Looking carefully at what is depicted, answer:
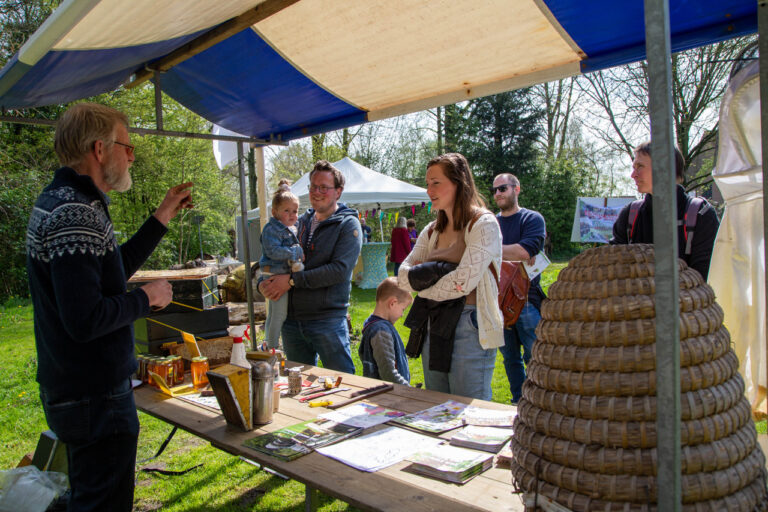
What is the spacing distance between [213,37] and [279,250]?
1.51 metres

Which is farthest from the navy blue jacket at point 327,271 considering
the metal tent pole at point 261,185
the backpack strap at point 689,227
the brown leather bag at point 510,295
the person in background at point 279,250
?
the backpack strap at point 689,227

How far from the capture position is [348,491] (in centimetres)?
142

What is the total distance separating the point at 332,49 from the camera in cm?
283

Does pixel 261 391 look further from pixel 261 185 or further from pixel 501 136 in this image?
pixel 501 136

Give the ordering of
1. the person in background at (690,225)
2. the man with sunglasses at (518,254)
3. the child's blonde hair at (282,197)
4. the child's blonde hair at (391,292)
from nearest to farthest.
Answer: the person in background at (690,225), the child's blonde hair at (391,292), the child's blonde hair at (282,197), the man with sunglasses at (518,254)

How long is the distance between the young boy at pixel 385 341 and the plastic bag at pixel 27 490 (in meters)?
1.56

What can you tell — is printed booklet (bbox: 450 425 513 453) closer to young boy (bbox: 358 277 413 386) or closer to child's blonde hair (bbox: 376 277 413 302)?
young boy (bbox: 358 277 413 386)

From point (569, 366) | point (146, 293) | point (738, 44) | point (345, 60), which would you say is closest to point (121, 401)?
point (146, 293)

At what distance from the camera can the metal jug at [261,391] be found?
202cm

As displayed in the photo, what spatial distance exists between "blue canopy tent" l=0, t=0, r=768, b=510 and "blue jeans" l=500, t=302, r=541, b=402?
180 cm

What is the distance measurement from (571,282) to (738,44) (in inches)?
498

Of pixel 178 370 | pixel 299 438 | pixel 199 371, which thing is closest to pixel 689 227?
pixel 299 438

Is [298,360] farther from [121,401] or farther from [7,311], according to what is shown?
[7,311]

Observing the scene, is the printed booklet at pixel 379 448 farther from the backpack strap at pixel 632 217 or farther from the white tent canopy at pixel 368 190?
the white tent canopy at pixel 368 190
